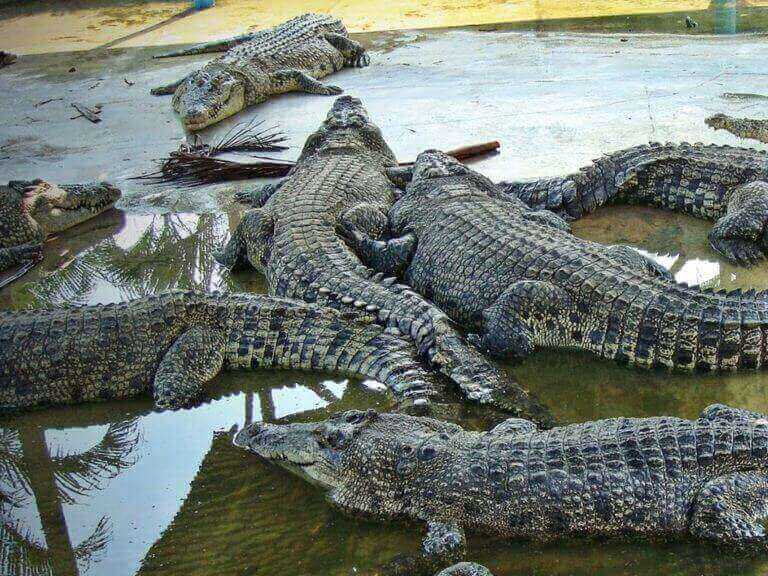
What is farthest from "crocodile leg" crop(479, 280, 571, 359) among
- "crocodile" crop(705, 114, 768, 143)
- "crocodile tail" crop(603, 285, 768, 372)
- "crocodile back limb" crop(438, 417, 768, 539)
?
"crocodile" crop(705, 114, 768, 143)

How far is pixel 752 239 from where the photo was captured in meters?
5.05

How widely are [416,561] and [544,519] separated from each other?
0.48 metres

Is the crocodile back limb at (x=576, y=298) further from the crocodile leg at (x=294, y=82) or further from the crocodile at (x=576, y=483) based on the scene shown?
the crocodile leg at (x=294, y=82)

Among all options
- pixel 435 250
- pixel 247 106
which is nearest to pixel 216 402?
pixel 435 250

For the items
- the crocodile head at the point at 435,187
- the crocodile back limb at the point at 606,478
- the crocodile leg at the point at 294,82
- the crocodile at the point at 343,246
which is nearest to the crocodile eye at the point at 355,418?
the crocodile back limb at the point at 606,478

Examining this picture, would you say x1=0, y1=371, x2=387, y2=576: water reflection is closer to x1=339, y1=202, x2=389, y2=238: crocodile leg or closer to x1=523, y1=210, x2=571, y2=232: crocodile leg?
x1=339, y1=202, x2=389, y2=238: crocodile leg

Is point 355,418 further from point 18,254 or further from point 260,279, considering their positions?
point 18,254

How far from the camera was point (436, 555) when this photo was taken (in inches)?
118

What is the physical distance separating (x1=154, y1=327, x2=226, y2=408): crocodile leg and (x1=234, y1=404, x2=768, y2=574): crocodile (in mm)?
1231

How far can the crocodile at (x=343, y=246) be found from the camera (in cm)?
401

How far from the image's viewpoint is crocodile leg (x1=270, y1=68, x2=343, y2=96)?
9281mm

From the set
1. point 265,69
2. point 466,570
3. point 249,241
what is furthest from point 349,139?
point 466,570

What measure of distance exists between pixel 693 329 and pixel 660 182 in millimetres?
2125

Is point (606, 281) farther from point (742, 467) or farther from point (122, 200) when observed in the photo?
point (122, 200)
